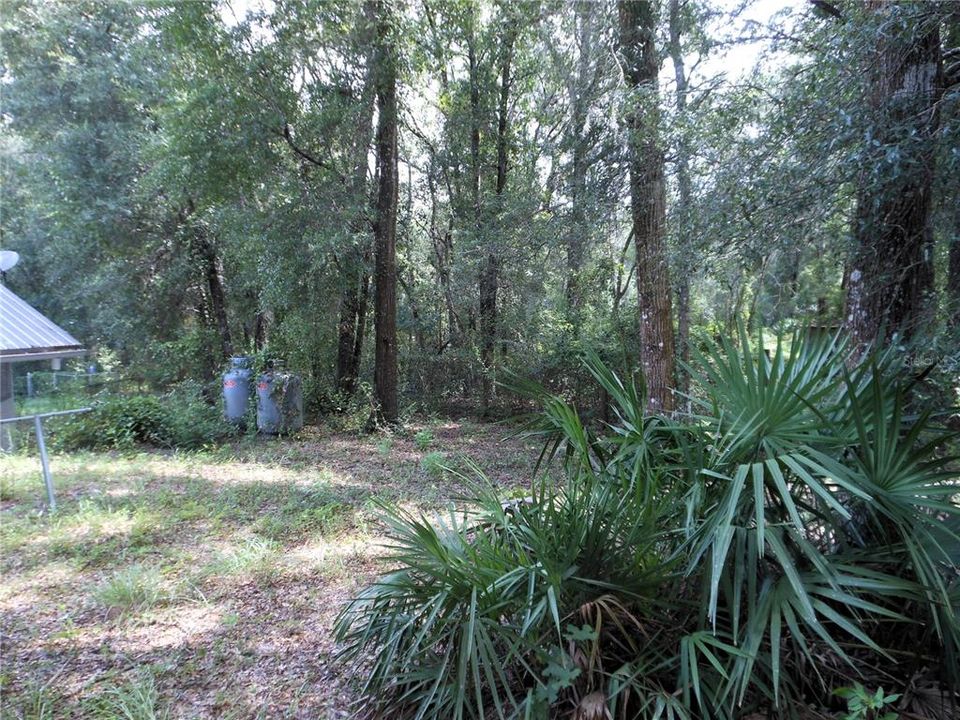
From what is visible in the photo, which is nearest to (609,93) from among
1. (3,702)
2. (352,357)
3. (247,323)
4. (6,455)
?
(352,357)

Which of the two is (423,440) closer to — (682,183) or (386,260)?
(386,260)

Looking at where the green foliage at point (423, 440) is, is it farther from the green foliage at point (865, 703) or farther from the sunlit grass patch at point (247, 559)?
the green foliage at point (865, 703)

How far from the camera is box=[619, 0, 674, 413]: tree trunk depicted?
5.48 meters

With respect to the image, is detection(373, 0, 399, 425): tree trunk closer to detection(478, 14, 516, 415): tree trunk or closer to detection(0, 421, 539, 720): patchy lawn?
detection(478, 14, 516, 415): tree trunk

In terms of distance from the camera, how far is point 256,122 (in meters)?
7.05

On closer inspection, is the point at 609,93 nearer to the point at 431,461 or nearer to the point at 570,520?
the point at 431,461

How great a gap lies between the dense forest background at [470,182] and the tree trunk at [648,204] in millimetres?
29

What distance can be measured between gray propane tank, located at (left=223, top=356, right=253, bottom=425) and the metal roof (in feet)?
13.8

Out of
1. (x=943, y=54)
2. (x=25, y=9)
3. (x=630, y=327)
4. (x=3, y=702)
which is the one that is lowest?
(x=3, y=702)

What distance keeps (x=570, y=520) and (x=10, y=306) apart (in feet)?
13.9

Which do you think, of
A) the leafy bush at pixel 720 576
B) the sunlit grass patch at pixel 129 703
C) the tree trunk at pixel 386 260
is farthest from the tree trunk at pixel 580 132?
the sunlit grass patch at pixel 129 703

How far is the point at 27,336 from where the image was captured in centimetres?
373

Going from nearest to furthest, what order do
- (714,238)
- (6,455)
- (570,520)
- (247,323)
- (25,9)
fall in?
(570,520) < (714,238) < (6,455) < (25,9) < (247,323)

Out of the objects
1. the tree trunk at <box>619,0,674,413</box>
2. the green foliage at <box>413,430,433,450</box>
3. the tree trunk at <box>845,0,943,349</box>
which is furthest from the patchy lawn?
the tree trunk at <box>845,0,943,349</box>
